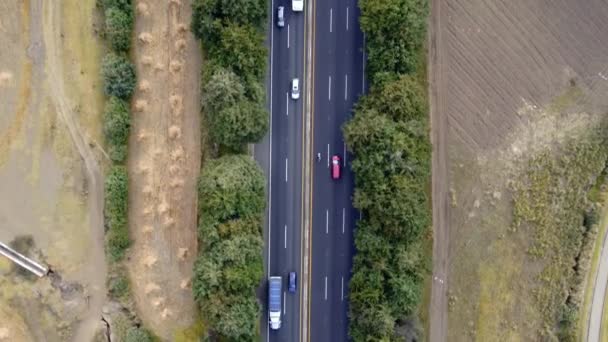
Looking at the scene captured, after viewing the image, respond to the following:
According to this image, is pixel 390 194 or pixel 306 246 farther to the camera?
pixel 306 246

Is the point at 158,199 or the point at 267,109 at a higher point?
the point at 267,109

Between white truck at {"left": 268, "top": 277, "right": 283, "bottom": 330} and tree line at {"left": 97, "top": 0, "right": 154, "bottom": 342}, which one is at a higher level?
tree line at {"left": 97, "top": 0, "right": 154, "bottom": 342}

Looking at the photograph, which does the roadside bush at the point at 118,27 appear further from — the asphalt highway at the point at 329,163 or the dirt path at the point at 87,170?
the asphalt highway at the point at 329,163

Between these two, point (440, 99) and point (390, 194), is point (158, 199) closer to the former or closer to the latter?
point (390, 194)

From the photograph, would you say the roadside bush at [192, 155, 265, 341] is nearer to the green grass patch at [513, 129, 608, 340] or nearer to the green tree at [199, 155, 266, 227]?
the green tree at [199, 155, 266, 227]

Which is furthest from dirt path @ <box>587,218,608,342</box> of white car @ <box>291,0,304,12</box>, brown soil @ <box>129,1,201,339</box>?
brown soil @ <box>129,1,201,339</box>

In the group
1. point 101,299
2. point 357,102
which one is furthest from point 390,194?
point 101,299
